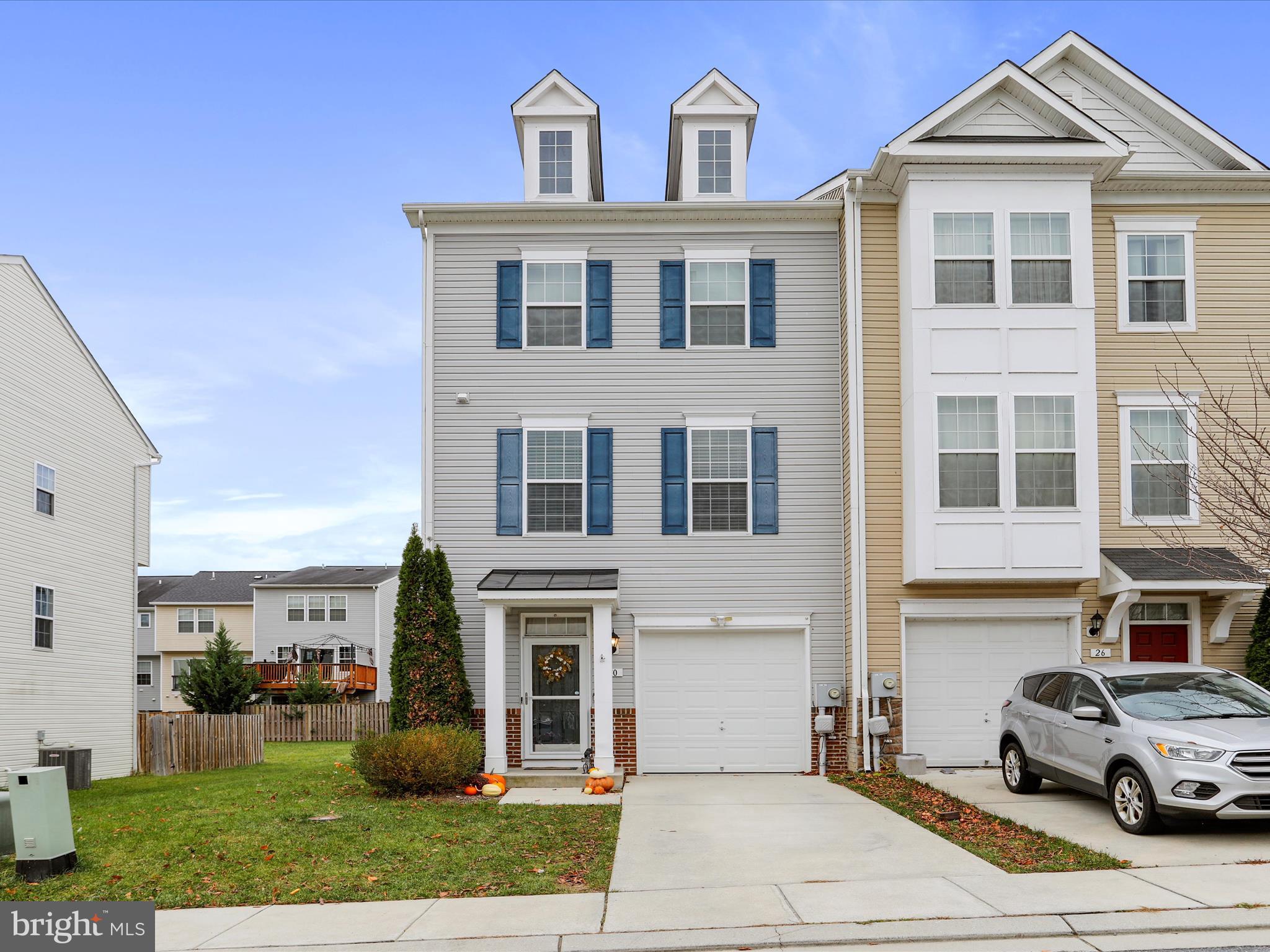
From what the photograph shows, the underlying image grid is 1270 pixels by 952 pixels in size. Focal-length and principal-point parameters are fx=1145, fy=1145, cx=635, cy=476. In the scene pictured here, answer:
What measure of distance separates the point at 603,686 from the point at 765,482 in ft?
13.3

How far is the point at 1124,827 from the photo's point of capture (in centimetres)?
1081

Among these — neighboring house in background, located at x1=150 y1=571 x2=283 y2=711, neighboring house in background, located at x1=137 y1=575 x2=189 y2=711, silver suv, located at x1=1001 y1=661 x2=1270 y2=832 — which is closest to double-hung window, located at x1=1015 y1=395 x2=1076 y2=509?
silver suv, located at x1=1001 y1=661 x2=1270 y2=832

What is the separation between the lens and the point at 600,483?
58.5 feet

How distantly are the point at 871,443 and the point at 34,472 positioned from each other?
1446 cm

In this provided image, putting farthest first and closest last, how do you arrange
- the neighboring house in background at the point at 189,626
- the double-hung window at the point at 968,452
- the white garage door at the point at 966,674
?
the neighboring house in background at the point at 189,626 → the white garage door at the point at 966,674 → the double-hung window at the point at 968,452

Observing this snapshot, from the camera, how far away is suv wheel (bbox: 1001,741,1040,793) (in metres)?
13.3

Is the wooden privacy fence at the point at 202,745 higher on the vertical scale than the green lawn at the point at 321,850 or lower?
lower

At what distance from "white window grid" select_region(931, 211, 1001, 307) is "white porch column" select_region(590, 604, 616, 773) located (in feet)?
22.3

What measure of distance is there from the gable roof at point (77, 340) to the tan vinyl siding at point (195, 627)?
27.0m

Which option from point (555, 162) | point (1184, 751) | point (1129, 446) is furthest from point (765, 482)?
point (1184, 751)

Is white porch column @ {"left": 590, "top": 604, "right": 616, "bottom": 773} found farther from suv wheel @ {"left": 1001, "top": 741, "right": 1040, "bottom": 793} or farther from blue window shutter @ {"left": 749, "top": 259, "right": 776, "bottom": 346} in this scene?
suv wheel @ {"left": 1001, "top": 741, "right": 1040, "bottom": 793}

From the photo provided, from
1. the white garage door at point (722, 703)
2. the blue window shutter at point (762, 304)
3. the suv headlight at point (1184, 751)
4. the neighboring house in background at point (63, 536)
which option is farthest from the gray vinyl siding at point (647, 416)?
the neighboring house in background at point (63, 536)

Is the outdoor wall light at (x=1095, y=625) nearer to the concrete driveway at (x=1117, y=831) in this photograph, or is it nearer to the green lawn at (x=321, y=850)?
the concrete driveway at (x=1117, y=831)

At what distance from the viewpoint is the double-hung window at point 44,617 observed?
66.5 feet
